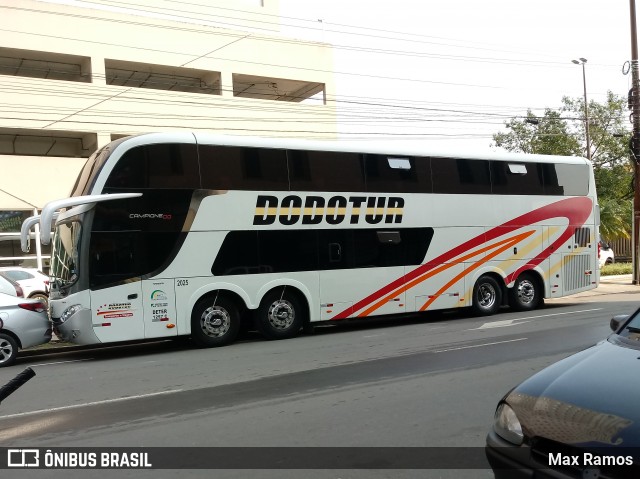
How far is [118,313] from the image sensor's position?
11422 mm

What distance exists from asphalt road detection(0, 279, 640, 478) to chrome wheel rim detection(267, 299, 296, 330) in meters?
0.50

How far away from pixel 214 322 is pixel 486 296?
7.44m

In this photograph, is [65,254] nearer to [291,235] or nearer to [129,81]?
[291,235]

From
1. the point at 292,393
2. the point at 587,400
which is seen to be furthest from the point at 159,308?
the point at 587,400

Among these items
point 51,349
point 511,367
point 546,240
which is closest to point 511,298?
point 546,240

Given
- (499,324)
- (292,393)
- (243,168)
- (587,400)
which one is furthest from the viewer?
(499,324)

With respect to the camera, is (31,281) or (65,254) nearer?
(65,254)

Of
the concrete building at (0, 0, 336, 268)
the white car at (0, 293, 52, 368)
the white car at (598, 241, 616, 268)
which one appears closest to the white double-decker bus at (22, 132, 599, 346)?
the white car at (0, 293, 52, 368)

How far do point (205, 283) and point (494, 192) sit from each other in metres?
8.01

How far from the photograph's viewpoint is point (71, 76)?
2825 centimetres

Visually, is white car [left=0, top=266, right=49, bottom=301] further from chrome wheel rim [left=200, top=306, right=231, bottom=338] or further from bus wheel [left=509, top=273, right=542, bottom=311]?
bus wheel [left=509, top=273, right=542, bottom=311]

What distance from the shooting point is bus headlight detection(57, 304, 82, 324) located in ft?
36.7

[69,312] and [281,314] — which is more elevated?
[69,312]

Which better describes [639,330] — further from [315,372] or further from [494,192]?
[494,192]
